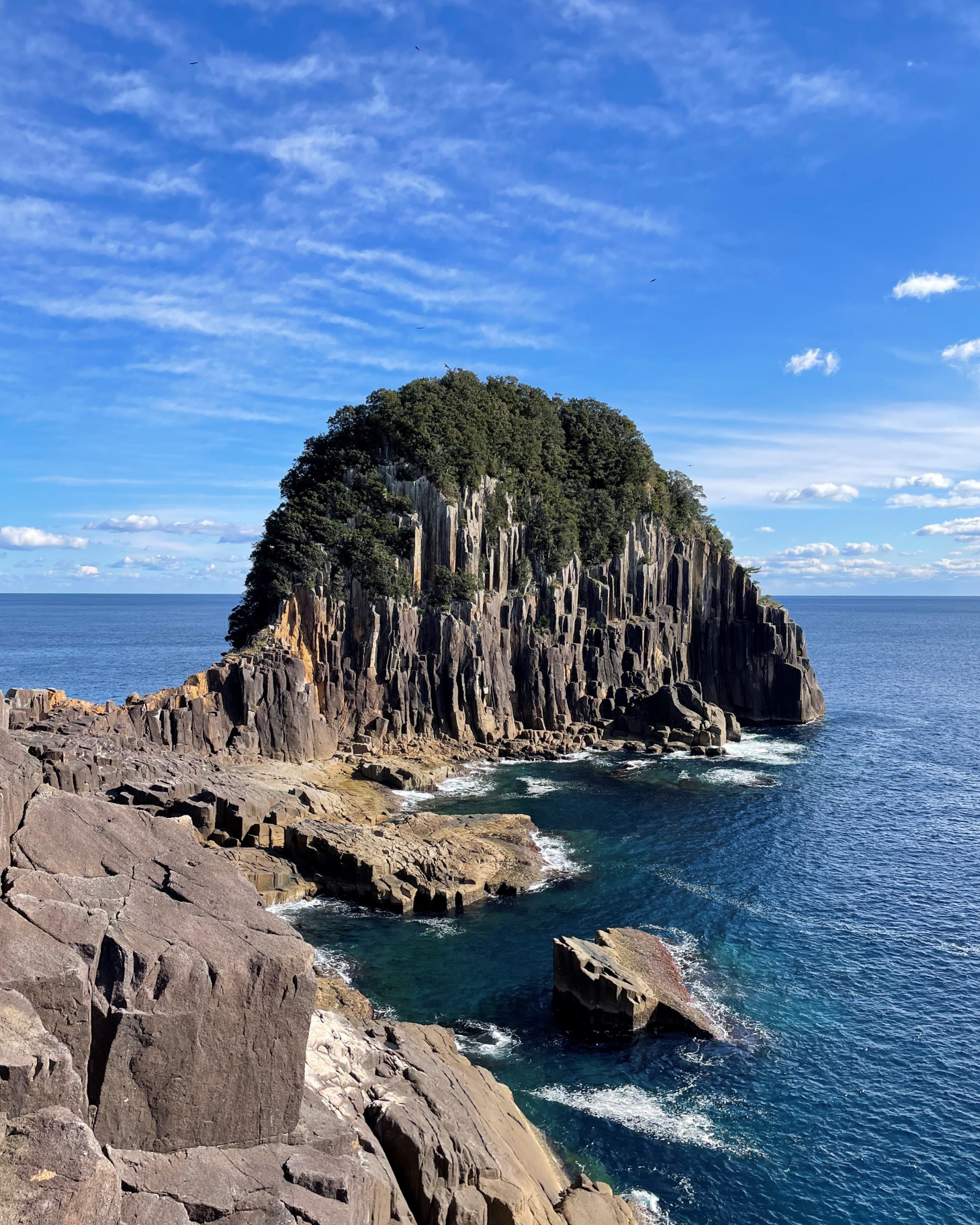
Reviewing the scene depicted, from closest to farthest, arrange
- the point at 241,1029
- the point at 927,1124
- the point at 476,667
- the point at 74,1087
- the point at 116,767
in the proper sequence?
1. the point at 74,1087
2. the point at 241,1029
3. the point at 927,1124
4. the point at 116,767
5. the point at 476,667

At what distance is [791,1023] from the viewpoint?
106 ft

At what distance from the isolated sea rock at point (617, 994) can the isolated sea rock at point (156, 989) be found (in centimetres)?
1756

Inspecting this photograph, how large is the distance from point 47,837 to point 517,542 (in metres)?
73.0

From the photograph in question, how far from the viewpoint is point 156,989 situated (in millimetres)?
15320

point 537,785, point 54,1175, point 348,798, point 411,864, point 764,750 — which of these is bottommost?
point 411,864

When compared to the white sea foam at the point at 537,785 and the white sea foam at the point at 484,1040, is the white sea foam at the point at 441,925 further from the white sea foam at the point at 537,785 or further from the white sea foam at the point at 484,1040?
the white sea foam at the point at 537,785

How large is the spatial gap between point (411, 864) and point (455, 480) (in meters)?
46.9

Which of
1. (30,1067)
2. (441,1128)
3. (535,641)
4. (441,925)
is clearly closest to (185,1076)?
(30,1067)

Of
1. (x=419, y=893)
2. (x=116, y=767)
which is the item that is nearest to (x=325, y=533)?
(x=116, y=767)

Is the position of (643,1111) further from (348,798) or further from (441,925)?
(348,798)

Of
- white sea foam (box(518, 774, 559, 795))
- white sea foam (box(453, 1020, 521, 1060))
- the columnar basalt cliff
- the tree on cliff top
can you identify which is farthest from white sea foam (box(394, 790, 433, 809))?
white sea foam (box(453, 1020, 521, 1060))

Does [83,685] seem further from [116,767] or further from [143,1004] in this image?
[143,1004]

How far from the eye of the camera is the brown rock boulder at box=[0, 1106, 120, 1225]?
11.0 m

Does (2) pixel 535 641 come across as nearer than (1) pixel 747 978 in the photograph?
No
